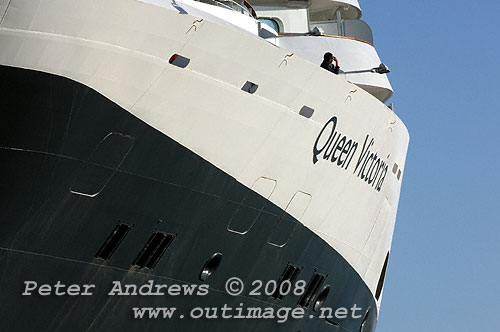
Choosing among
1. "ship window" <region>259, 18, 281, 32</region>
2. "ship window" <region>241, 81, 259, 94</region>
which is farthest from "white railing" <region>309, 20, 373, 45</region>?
"ship window" <region>241, 81, 259, 94</region>

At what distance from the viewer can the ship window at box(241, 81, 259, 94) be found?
1313 cm

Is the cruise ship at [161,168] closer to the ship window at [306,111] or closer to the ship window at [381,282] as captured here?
the ship window at [306,111]

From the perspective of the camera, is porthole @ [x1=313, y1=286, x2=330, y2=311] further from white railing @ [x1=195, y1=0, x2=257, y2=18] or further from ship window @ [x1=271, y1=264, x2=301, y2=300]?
white railing @ [x1=195, y1=0, x2=257, y2=18]

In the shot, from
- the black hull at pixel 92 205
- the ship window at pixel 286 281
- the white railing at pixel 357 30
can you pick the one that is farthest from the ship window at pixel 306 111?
the white railing at pixel 357 30

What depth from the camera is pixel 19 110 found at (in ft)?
37.1

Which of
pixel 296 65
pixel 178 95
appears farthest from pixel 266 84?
pixel 178 95

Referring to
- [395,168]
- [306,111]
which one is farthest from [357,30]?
[306,111]

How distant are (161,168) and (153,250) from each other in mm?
1117

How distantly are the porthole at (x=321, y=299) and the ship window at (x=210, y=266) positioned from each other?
3181 millimetres

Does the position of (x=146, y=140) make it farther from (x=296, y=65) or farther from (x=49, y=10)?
(x=296, y=65)

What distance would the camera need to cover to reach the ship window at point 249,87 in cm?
1313

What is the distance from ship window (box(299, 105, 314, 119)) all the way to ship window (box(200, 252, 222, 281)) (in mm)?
2539

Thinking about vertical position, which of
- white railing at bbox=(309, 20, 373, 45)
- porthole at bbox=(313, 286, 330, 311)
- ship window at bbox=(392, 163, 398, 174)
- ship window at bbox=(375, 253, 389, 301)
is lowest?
porthole at bbox=(313, 286, 330, 311)

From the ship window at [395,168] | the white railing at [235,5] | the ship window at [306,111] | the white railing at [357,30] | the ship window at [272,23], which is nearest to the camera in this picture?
the ship window at [306,111]
